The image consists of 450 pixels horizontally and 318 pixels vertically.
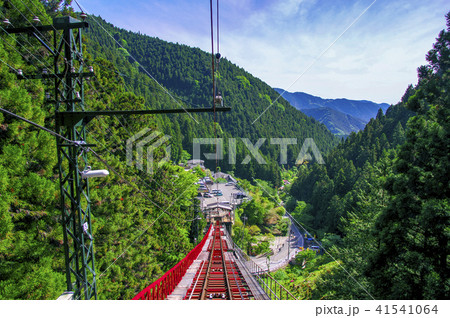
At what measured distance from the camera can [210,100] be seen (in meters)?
134

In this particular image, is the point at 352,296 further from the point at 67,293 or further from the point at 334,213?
the point at 334,213

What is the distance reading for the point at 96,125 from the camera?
1399 centimetres

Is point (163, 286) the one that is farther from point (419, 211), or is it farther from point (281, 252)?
point (281, 252)

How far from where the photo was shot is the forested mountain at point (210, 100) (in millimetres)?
91500

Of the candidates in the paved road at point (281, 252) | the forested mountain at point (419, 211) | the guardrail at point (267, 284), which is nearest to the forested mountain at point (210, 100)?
the paved road at point (281, 252)

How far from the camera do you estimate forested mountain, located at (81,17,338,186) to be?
91500 millimetres

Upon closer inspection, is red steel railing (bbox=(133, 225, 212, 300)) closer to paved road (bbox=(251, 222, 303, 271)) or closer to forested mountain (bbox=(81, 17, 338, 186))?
paved road (bbox=(251, 222, 303, 271))

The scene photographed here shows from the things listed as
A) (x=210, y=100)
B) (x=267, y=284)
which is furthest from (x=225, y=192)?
(x=210, y=100)

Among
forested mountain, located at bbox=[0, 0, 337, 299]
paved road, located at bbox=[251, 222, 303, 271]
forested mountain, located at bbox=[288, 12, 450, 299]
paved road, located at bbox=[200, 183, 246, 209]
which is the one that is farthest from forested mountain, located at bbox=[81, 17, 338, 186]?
forested mountain, located at bbox=[288, 12, 450, 299]

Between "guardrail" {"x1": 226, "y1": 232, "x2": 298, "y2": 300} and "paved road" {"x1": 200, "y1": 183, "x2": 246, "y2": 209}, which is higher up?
"guardrail" {"x1": 226, "y1": 232, "x2": 298, "y2": 300}

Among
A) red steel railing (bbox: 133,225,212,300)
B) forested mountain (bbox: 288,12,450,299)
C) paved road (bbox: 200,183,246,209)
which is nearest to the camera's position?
red steel railing (bbox: 133,225,212,300)

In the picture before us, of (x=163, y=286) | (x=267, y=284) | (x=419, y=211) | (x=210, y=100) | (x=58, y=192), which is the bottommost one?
(x=267, y=284)

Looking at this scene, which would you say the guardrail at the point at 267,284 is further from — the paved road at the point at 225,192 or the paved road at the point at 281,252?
the paved road at the point at 225,192

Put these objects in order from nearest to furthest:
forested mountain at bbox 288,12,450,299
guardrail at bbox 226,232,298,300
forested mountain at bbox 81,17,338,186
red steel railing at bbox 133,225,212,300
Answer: red steel railing at bbox 133,225,212,300 → guardrail at bbox 226,232,298,300 → forested mountain at bbox 288,12,450,299 → forested mountain at bbox 81,17,338,186
